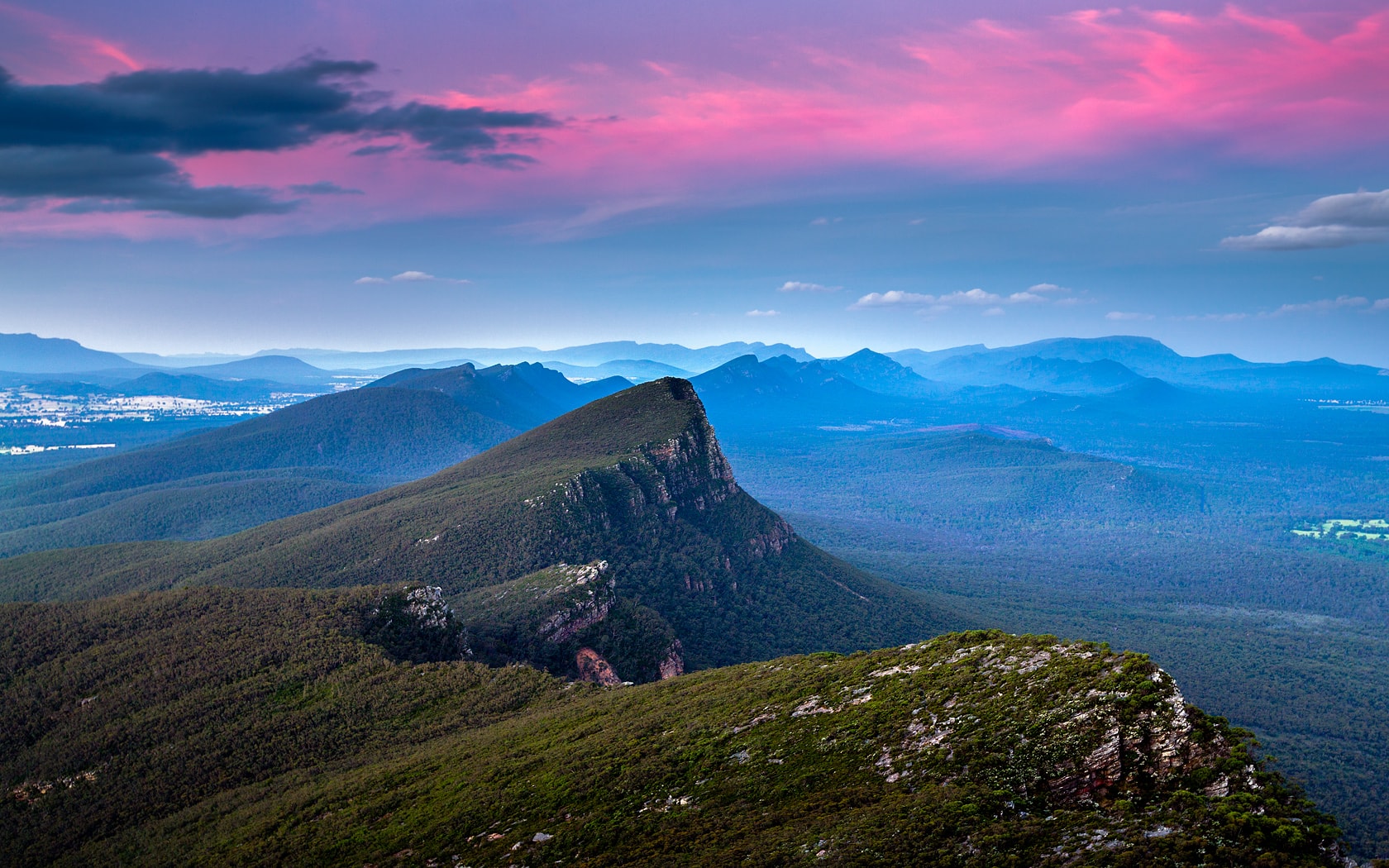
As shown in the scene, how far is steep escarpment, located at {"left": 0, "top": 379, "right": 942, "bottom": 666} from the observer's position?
139500 millimetres

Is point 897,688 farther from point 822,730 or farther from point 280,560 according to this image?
point 280,560

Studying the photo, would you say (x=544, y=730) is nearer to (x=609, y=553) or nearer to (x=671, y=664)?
(x=671, y=664)

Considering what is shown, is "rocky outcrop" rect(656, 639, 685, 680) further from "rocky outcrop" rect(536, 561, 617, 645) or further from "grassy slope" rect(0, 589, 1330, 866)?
"grassy slope" rect(0, 589, 1330, 866)

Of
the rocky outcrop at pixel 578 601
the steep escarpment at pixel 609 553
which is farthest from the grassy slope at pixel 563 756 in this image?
the steep escarpment at pixel 609 553

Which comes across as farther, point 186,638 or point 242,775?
point 186,638

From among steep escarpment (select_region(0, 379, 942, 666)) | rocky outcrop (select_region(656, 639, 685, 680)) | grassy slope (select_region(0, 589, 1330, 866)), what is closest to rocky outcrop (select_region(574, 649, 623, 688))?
rocky outcrop (select_region(656, 639, 685, 680))

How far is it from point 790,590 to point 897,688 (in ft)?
402

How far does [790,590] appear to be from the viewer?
166875mm

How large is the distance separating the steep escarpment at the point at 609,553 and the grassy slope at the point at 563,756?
42.2m

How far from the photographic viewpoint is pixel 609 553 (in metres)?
154

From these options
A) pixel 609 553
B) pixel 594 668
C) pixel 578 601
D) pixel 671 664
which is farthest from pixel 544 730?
pixel 609 553

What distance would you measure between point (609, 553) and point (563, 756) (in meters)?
102

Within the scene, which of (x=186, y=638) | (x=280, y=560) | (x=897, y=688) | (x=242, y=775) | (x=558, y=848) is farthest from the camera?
(x=280, y=560)

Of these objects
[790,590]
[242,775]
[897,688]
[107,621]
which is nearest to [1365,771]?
[790,590]
